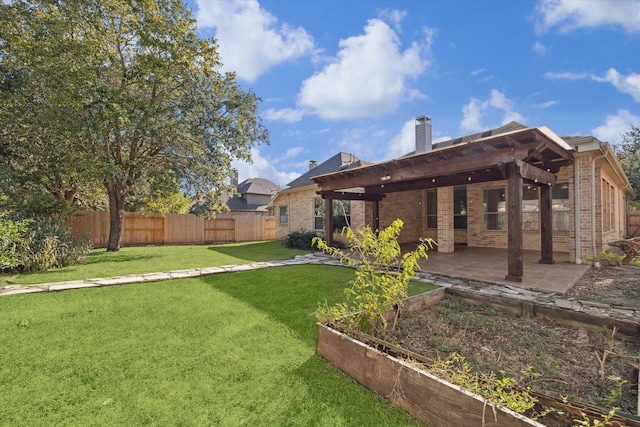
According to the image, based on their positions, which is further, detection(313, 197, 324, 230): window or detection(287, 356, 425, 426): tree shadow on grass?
detection(313, 197, 324, 230): window

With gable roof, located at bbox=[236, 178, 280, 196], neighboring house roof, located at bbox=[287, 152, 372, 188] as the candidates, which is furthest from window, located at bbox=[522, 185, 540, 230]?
gable roof, located at bbox=[236, 178, 280, 196]

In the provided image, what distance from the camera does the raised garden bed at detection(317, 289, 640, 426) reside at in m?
1.65

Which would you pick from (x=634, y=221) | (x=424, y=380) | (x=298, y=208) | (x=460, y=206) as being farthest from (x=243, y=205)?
(x=424, y=380)

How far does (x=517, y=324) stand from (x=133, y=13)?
1277 centimetres

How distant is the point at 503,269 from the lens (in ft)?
21.6

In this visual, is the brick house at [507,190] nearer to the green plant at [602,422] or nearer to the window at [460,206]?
the window at [460,206]

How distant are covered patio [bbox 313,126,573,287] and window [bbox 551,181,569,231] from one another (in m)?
1.07

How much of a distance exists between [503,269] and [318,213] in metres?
8.73

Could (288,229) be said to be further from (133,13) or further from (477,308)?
(477,308)

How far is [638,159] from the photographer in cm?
1964

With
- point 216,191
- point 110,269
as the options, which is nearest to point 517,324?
point 110,269

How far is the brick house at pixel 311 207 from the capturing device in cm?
1241

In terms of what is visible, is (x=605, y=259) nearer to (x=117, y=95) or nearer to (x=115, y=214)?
(x=117, y=95)

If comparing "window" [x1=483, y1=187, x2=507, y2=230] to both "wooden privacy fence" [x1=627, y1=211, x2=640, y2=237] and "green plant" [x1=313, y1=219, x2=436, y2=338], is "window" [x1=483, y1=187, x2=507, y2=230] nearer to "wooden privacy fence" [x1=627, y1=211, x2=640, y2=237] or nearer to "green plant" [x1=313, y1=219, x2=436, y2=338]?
"green plant" [x1=313, y1=219, x2=436, y2=338]
